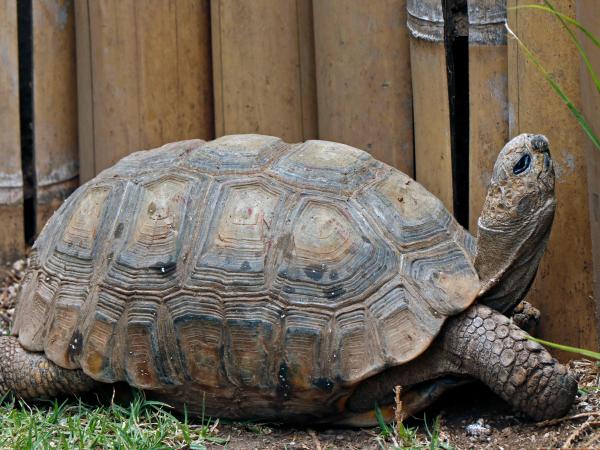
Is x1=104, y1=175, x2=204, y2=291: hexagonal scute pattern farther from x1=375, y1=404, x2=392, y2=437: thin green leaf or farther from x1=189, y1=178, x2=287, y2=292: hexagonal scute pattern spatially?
x1=375, y1=404, x2=392, y2=437: thin green leaf

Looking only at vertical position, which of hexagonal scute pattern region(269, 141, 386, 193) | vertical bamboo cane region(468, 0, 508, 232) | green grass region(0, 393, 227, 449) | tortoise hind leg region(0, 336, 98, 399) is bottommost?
green grass region(0, 393, 227, 449)

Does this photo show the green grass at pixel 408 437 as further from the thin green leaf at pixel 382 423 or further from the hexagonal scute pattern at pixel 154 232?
the hexagonal scute pattern at pixel 154 232

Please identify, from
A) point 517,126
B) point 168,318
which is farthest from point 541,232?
point 168,318

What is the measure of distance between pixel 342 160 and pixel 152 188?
742 millimetres

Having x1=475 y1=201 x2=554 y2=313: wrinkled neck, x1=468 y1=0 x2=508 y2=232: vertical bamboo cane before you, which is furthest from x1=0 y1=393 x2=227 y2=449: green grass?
x1=468 y1=0 x2=508 y2=232: vertical bamboo cane

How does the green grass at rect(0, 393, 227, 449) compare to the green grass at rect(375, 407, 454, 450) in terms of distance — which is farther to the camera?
the green grass at rect(0, 393, 227, 449)

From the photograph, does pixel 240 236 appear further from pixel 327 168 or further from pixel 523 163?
pixel 523 163

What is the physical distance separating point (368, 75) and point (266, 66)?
1.66ft

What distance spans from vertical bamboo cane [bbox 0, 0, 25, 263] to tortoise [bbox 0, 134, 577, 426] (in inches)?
45.5

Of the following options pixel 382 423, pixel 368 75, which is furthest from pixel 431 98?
pixel 382 423

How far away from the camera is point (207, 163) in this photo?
4.39 metres

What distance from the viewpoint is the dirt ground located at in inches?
154

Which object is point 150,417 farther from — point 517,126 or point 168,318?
point 517,126

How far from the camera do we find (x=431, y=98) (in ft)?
14.9
